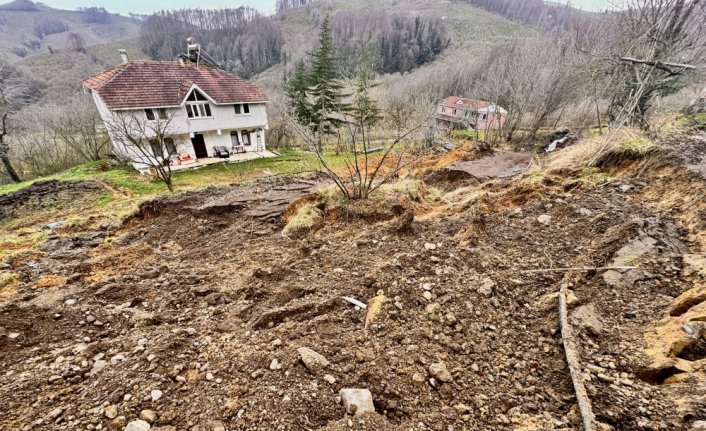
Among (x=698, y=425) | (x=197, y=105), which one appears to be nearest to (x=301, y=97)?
(x=197, y=105)

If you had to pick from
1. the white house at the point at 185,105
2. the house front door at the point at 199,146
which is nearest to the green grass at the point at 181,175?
the white house at the point at 185,105

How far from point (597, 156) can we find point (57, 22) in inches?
8196

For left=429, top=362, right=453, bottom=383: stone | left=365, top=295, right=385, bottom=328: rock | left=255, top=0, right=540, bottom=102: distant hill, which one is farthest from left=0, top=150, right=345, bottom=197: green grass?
left=255, top=0, right=540, bottom=102: distant hill

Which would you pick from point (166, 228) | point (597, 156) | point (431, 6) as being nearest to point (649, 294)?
point (597, 156)

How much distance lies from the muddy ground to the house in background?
1849cm

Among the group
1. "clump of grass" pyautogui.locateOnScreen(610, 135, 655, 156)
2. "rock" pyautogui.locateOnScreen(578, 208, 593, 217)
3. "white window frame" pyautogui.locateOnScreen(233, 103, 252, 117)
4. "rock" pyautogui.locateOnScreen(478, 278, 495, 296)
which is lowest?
"white window frame" pyautogui.locateOnScreen(233, 103, 252, 117)

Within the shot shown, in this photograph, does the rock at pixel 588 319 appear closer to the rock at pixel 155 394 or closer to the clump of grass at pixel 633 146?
the rock at pixel 155 394

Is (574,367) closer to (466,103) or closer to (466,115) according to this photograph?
(466,115)

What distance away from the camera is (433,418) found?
6.68 ft

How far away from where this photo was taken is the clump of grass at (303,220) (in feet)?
17.4

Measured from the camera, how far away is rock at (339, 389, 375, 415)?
6.73ft

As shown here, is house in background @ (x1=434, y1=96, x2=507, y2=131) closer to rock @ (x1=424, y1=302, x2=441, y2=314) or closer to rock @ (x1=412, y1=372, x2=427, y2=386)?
rock @ (x1=424, y1=302, x2=441, y2=314)

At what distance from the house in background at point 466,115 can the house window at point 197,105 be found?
17.3 m

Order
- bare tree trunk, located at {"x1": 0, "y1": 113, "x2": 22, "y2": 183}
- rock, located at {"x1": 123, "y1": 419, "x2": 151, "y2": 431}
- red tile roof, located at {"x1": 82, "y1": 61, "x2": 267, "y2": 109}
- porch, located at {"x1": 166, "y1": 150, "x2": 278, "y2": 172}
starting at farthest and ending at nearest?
1. porch, located at {"x1": 166, "y1": 150, "x2": 278, "y2": 172}
2. red tile roof, located at {"x1": 82, "y1": 61, "x2": 267, "y2": 109}
3. bare tree trunk, located at {"x1": 0, "y1": 113, "x2": 22, "y2": 183}
4. rock, located at {"x1": 123, "y1": 419, "x2": 151, "y2": 431}
